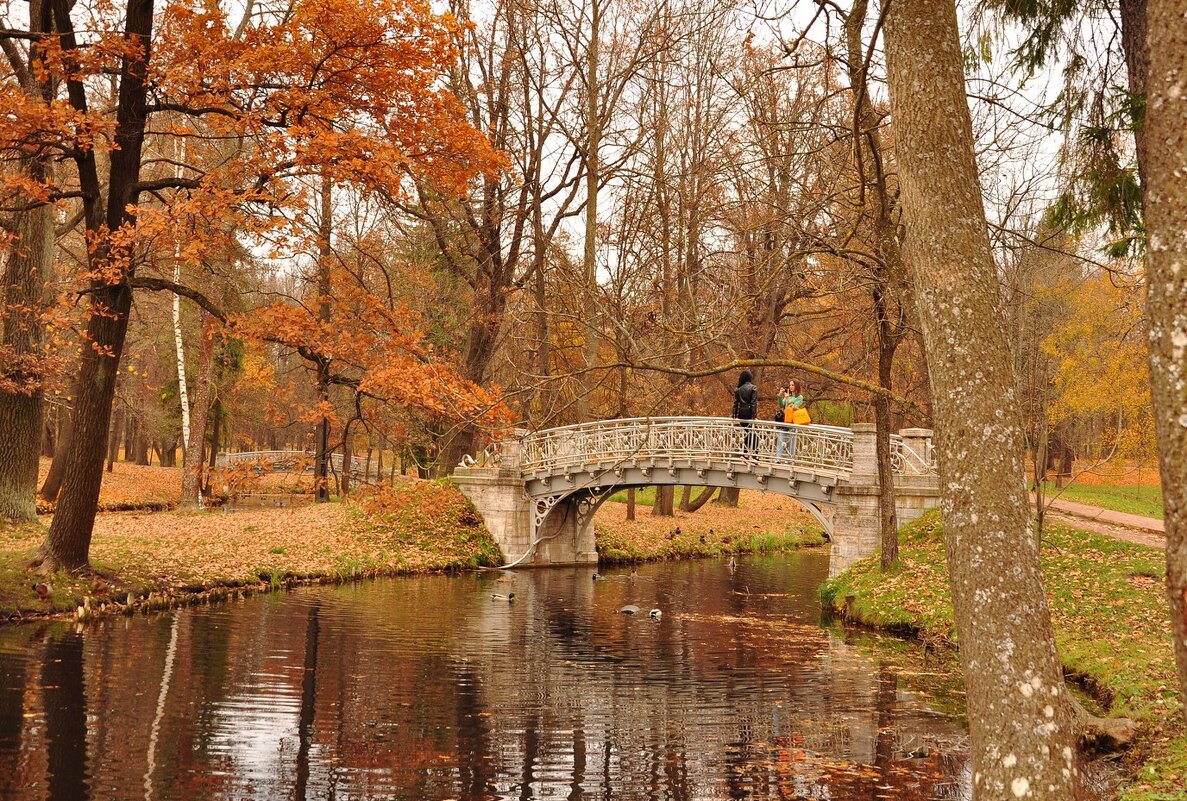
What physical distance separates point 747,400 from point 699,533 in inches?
345

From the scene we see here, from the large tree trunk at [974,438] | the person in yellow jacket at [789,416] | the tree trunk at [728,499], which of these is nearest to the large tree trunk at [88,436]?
the large tree trunk at [974,438]

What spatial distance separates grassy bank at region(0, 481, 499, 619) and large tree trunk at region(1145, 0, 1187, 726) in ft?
44.9

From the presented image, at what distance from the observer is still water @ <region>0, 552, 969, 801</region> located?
7977 millimetres

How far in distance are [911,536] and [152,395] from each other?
104 ft

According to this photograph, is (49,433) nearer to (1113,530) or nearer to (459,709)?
(459,709)

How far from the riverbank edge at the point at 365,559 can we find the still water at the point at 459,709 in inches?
21.9

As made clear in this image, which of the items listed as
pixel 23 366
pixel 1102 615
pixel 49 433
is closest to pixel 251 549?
pixel 23 366

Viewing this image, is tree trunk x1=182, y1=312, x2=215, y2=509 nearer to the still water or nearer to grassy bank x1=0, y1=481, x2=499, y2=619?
grassy bank x1=0, y1=481, x2=499, y2=619

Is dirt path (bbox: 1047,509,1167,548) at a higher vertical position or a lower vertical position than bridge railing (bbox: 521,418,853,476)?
lower

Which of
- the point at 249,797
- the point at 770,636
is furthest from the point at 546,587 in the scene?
the point at 249,797

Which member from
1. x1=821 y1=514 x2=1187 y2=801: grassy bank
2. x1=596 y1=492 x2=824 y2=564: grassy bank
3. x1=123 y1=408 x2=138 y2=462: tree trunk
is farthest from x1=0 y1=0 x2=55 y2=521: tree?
x1=123 y1=408 x2=138 y2=462: tree trunk

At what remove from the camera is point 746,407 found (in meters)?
21.5

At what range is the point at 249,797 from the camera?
23.9 ft

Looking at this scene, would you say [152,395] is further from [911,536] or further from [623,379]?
[911,536]
